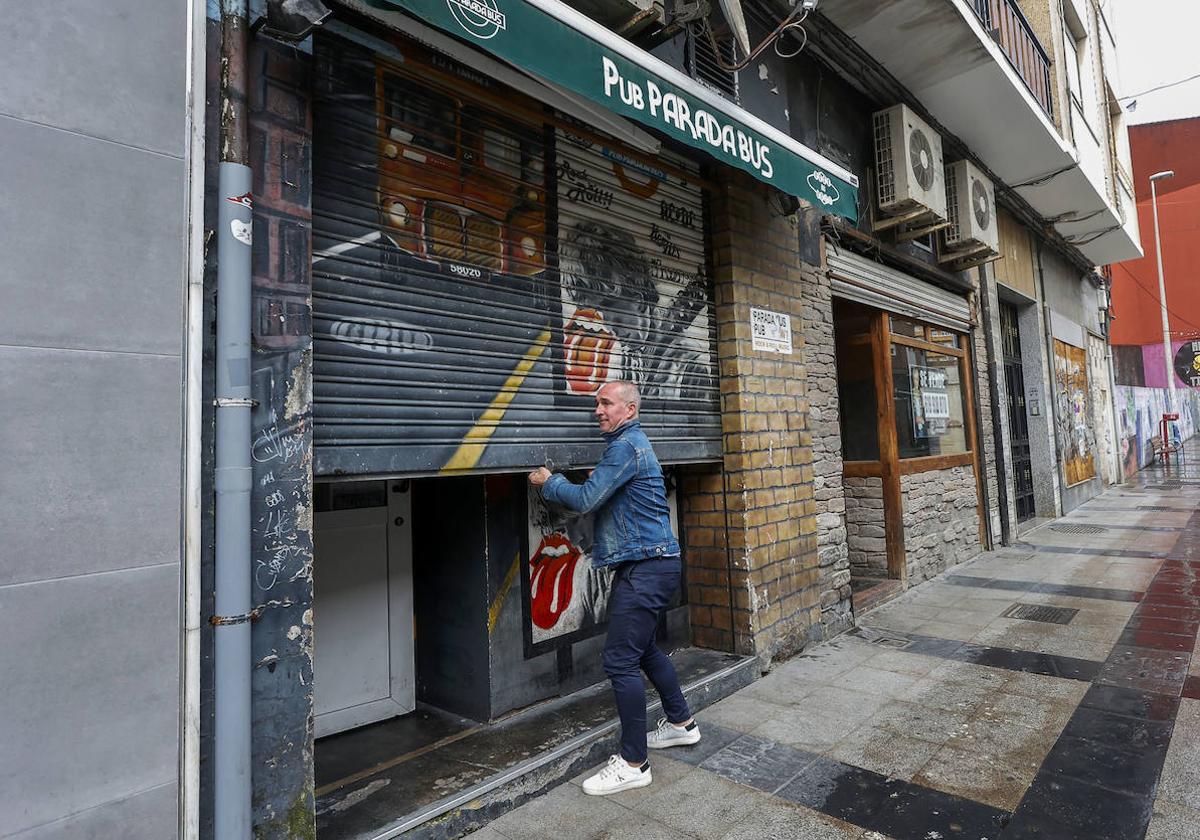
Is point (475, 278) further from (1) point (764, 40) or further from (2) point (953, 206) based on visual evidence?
(2) point (953, 206)

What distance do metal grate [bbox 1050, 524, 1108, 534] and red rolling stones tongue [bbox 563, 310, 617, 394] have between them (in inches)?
379

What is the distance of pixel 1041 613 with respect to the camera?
567 centimetres

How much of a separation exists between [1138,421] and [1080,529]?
17.1 meters

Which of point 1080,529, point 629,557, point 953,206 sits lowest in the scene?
point 1080,529

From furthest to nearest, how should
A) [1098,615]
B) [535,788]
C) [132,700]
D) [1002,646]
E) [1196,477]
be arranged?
[1196,477] → [1098,615] → [1002,646] → [535,788] → [132,700]

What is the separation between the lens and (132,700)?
6.23ft

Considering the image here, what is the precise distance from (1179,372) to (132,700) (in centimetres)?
2574

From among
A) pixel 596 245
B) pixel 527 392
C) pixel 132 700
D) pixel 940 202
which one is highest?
pixel 940 202

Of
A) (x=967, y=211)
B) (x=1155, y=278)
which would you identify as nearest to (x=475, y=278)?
(x=967, y=211)

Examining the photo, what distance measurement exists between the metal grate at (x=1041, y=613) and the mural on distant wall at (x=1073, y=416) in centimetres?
751

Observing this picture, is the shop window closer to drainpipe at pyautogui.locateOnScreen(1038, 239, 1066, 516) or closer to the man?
drainpipe at pyautogui.locateOnScreen(1038, 239, 1066, 516)

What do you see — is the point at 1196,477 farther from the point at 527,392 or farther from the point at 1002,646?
the point at 527,392

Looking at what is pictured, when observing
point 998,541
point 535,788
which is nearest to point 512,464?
point 535,788

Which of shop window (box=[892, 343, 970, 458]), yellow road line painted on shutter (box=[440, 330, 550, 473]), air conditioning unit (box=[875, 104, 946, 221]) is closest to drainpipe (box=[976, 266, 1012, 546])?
shop window (box=[892, 343, 970, 458])
